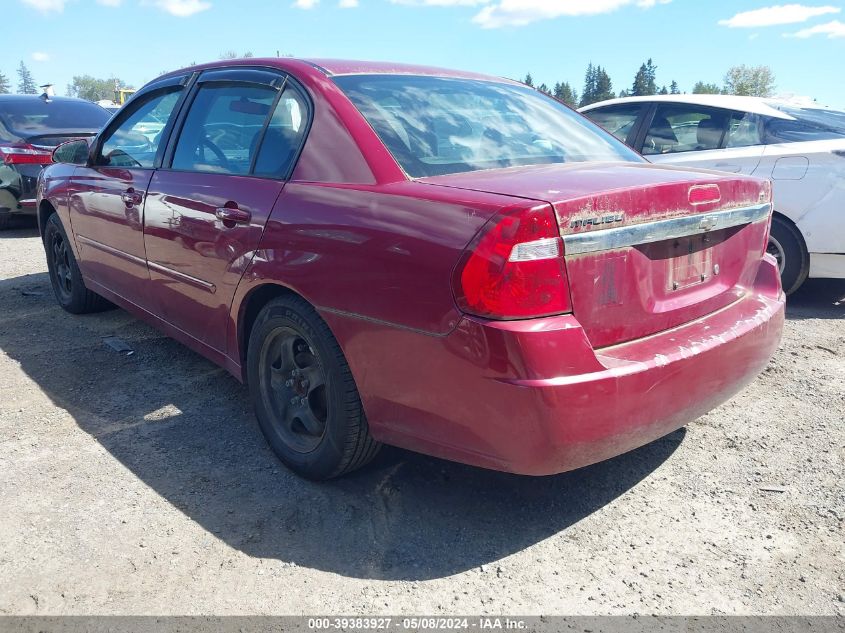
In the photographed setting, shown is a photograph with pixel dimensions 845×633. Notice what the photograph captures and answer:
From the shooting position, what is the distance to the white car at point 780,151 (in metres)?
5.07

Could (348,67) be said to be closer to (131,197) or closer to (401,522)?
(131,197)

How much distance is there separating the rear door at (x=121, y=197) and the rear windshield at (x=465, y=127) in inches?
55.7

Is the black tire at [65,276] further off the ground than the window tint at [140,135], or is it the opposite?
the window tint at [140,135]

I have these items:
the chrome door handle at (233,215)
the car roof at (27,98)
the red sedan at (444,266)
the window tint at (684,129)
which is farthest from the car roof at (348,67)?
the car roof at (27,98)

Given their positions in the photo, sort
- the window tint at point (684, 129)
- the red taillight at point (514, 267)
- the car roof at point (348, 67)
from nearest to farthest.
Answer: the red taillight at point (514, 267) → the car roof at point (348, 67) → the window tint at point (684, 129)

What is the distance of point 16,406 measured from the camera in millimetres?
3600

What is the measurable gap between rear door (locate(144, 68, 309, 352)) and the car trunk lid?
839mm

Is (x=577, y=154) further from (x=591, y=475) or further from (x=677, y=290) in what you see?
(x=591, y=475)

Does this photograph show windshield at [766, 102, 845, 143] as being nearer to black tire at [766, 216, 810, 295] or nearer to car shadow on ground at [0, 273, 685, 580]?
black tire at [766, 216, 810, 295]

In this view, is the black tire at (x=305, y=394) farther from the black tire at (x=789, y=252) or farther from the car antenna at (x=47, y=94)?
the car antenna at (x=47, y=94)

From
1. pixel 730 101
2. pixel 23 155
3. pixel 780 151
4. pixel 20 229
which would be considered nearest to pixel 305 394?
pixel 780 151

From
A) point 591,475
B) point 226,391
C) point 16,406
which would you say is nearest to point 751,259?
point 591,475

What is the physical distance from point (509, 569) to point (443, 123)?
170 cm

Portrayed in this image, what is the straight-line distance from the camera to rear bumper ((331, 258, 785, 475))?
6.82 ft
